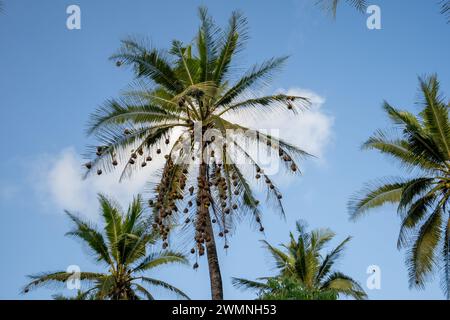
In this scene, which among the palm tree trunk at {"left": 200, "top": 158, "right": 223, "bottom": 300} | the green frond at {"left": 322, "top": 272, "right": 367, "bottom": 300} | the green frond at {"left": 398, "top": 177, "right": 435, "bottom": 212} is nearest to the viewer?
the palm tree trunk at {"left": 200, "top": 158, "right": 223, "bottom": 300}

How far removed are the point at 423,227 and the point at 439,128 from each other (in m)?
3.19

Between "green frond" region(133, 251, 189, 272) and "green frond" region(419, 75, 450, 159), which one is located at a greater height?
"green frond" region(419, 75, 450, 159)

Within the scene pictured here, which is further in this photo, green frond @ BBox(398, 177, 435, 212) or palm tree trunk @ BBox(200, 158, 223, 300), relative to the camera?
green frond @ BBox(398, 177, 435, 212)

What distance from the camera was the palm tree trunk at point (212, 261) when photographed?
13523 millimetres

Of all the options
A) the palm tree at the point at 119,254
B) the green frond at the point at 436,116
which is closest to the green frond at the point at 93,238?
the palm tree at the point at 119,254

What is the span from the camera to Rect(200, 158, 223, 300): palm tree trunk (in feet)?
44.4

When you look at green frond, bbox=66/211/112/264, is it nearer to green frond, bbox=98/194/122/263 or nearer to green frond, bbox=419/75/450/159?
green frond, bbox=98/194/122/263

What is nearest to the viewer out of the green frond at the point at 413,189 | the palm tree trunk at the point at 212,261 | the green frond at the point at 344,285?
the palm tree trunk at the point at 212,261

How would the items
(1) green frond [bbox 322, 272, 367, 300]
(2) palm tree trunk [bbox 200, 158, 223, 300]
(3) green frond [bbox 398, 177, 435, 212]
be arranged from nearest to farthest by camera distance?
(2) palm tree trunk [bbox 200, 158, 223, 300] < (3) green frond [bbox 398, 177, 435, 212] < (1) green frond [bbox 322, 272, 367, 300]

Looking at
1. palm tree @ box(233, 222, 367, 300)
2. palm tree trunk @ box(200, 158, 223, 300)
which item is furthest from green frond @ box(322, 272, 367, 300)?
palm tree trunk @ box(200, 158, 223, 300)

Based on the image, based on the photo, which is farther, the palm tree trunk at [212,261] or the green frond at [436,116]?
the green frond at [436,116]

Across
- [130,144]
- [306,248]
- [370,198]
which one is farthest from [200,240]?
[306,248]

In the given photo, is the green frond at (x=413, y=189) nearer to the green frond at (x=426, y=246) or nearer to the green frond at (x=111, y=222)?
the green frond at (x=426, y=246)

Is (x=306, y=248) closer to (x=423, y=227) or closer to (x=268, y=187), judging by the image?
(x=423, y=227)
